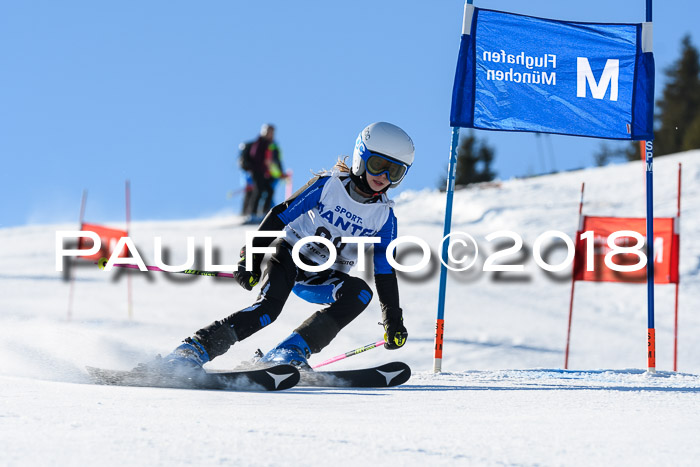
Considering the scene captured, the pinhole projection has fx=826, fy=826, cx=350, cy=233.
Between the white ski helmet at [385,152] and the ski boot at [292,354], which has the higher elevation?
the white ski helmet at [385,152]

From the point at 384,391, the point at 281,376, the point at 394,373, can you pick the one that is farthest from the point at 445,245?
the point at 281,376

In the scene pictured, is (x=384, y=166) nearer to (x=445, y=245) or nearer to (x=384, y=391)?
(x=445, y=245)

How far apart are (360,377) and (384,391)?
311 millimetres

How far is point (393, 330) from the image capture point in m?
4.37

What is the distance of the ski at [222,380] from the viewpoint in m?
3.60

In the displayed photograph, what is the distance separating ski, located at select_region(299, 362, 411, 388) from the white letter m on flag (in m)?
2.35

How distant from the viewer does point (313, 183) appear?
4637 millimetres

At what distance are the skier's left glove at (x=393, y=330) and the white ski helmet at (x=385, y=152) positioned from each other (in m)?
0.70

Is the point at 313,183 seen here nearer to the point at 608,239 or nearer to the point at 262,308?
the point at 262,308

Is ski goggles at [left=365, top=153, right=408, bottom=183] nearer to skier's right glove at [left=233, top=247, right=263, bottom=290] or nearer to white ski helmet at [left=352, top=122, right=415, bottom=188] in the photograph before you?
white ski helmet at [left=352, top=122, right=415, bottom=188]

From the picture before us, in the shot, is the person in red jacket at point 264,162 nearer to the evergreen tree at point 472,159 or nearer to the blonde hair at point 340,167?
the blonde hair at point 340,167

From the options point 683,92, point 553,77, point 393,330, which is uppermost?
point 683,92

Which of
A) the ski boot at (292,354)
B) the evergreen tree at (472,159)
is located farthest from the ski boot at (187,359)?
the evergreen tree at (472,159)

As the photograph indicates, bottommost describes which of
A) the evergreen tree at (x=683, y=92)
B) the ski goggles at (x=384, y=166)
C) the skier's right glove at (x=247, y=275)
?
the skier's right glove at (x=247, y=275)
